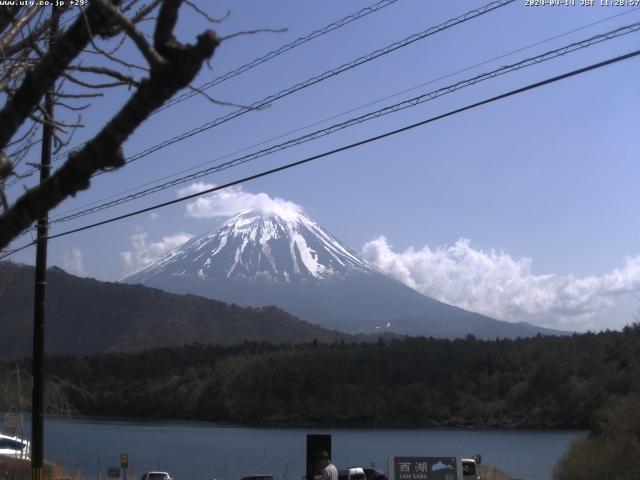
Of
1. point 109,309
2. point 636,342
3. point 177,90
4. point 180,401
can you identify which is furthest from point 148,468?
point 109,309

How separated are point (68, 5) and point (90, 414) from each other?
11012cm

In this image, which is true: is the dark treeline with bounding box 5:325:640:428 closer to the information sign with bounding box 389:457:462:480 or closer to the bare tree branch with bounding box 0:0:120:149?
the information sign with bounding box 389:457:462:480

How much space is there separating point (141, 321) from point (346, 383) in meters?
81.2

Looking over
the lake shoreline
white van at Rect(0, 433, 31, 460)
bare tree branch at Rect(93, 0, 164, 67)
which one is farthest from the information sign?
the lake shoreline

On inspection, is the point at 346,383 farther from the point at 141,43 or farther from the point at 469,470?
the point at 141,43

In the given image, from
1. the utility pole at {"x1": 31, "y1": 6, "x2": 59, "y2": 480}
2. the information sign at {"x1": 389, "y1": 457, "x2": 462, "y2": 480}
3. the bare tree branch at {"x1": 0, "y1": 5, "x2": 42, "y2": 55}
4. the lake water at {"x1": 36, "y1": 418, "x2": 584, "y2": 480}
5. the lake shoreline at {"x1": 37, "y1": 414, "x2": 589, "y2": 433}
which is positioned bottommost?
the lake shoreline at {"x1": 37, "y1": 414, "x2": 589, "y2": 433}

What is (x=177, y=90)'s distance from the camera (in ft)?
14.3

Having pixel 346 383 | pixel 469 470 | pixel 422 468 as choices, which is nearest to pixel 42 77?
pixel 422 468

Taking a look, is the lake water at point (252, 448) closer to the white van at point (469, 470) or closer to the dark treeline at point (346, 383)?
the dark treeline at point (346, 383)

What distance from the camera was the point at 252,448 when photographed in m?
68.2

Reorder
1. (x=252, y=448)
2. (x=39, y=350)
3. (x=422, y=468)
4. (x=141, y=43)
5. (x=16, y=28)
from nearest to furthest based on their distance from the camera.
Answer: (x=141, y=43) → (x=16, y=28) → (x=39, y=350) → (x=422, y=468) → (x=252, y=448)

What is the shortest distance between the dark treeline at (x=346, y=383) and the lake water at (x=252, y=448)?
478 centimetres

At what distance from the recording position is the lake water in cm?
5109

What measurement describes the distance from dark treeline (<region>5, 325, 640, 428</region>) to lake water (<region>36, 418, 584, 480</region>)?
478 centimetres
